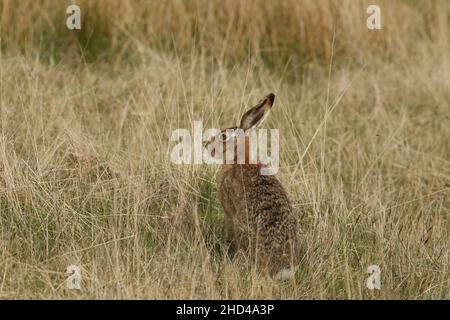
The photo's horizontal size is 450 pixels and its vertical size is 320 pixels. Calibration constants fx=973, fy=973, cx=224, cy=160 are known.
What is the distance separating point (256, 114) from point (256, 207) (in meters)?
0.61

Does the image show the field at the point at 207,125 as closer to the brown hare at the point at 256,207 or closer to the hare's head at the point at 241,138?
the brown hare at the point at 256,207

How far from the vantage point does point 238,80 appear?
7.07 m

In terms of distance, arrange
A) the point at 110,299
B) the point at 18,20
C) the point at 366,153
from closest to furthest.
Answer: the point at 110,299 → the point at 366,153 → the point at 18,20

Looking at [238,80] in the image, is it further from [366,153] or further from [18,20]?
[18,20]

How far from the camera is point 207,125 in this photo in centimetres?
611

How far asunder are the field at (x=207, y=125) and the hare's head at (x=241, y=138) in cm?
33

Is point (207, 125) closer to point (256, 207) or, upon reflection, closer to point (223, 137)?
point (223, 137)

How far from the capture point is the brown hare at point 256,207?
4.61m

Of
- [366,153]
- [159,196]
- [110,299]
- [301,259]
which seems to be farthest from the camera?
[366,153]

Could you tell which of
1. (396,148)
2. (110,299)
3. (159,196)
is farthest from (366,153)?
(110,299)

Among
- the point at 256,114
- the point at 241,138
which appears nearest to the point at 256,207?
the point at 241,138

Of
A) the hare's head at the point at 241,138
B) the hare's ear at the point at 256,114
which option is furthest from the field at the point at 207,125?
the hare's ear at the point at 256,114

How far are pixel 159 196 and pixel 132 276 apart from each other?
31.3 inches

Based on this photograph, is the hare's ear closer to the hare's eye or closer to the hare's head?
the hare's head
